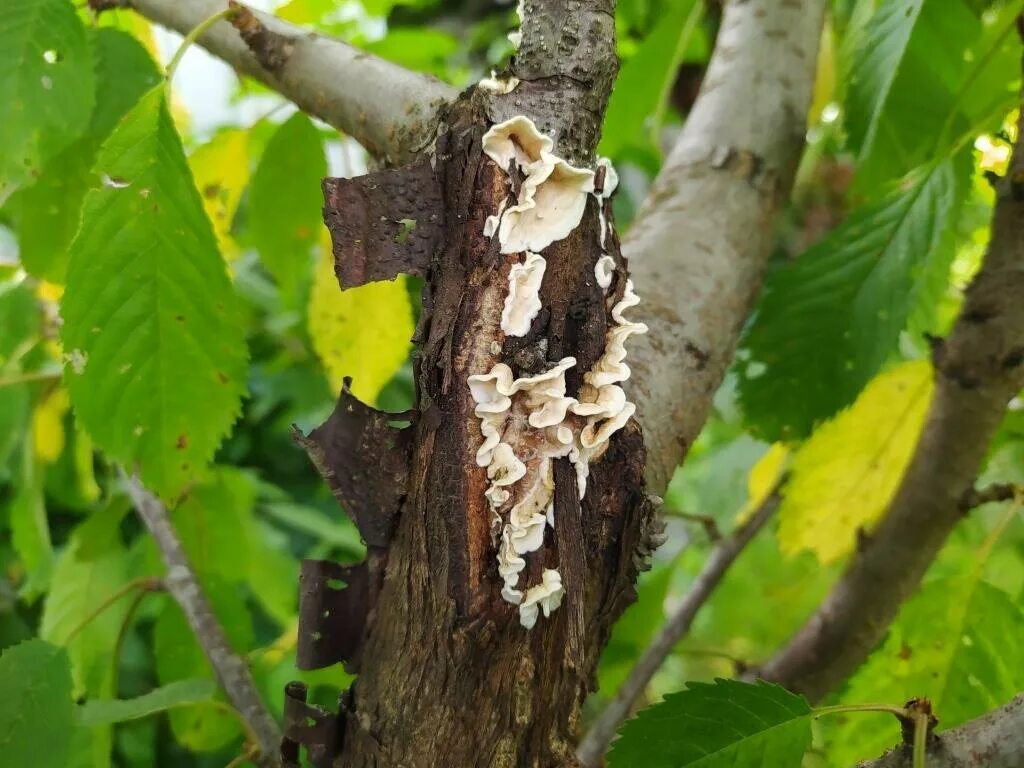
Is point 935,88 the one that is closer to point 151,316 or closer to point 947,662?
point 947,662

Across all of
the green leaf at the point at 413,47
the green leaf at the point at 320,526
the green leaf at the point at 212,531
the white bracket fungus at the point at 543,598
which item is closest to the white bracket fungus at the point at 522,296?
the white bracket fungus at the point at 543,598

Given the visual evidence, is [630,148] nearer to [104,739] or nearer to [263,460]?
[104,739]

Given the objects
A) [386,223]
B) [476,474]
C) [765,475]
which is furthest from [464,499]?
[765,475]

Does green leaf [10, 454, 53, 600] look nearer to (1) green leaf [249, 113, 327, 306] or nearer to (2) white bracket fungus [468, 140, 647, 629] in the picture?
(1) green leaf [249, 113, 327, 306]

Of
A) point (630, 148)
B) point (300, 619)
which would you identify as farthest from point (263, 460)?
point (300, 619)

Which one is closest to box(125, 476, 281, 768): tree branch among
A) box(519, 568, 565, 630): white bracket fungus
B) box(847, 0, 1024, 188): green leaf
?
box(519, 568, 565, 630): white bracket fungus

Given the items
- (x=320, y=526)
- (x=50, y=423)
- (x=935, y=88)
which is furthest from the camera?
(x=320, y=526)
